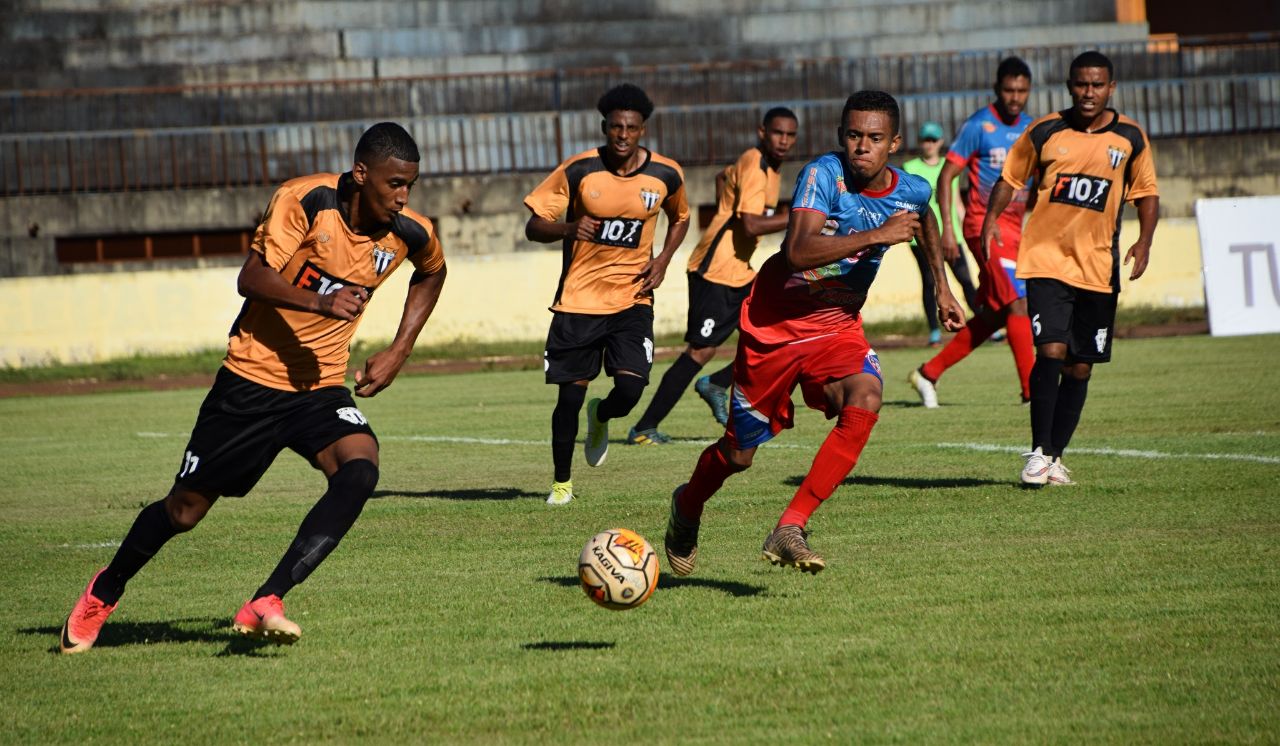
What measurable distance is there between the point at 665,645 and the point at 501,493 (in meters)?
4.41

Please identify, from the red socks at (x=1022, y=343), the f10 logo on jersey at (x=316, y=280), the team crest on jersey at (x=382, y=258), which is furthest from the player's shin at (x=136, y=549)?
the red socks at (x=1022, y=343)

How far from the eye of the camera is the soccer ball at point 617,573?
19.8 ft

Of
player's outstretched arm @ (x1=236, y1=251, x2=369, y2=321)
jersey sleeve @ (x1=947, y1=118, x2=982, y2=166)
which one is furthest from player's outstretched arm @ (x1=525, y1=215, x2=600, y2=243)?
jersey sleeve @ (x1=947, y1=118, x2=982, y2=166)

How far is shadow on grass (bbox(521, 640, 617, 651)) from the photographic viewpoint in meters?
5.90

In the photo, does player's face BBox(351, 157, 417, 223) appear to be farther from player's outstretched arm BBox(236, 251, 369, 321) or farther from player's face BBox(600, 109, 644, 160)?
player's face BBox(600, 109, 644, 160)

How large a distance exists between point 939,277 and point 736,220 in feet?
18.7

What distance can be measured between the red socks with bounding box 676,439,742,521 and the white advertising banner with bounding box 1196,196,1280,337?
576 inches

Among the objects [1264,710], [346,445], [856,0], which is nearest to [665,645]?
[346,445]

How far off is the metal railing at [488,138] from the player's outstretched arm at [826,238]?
19.4m

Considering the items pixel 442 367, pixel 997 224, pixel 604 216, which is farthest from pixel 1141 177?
pixel 442 367

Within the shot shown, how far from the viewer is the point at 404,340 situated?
6.84 meters

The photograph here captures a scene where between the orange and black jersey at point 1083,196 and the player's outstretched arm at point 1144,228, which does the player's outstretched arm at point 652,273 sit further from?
the player's outstretched arm at point 1144,228

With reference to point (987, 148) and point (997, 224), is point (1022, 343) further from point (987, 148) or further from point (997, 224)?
point (987, 148)

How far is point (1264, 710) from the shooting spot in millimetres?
4766
